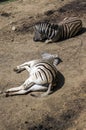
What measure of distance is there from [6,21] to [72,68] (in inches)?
129

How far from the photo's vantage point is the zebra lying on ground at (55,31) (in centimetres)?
906

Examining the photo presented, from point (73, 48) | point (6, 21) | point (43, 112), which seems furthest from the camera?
point (6, 21)

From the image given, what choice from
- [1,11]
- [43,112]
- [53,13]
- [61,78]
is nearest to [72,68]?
[61,78]

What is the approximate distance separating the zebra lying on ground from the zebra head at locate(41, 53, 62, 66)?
0.92 m

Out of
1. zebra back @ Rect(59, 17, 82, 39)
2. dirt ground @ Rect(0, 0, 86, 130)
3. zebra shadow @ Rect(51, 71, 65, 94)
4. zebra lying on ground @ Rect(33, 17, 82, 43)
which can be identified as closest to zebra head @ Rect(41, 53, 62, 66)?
dirt ground @ Rect(0, 0, 86, 130)

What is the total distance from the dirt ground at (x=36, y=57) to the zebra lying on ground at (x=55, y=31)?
0.53ft

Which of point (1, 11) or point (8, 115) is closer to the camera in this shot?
point (8, 115)

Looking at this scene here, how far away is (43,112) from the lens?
6.57 m

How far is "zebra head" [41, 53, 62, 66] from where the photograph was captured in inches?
314

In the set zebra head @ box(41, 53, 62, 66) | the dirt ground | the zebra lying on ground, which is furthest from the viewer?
the zebra lying on ground

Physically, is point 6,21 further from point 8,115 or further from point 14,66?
point 8,115

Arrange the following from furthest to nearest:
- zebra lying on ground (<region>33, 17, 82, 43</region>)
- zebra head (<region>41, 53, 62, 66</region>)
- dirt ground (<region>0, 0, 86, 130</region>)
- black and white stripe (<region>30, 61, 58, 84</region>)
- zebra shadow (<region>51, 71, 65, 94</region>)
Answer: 1. zebra lying on ground (<region>33, 17, 82, 43</region>)
2. zebra head (<region>41, 53, 62, 66</region>)
3. zebra shadow (<region>51, 71, 65, 94</region>)
4. black and white stripe (<region>30, 61, 58, 84</region>)
5. dirt ground (<region>0, 0, 86, 130</region>)

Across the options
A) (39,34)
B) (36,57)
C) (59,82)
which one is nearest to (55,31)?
(39,34)

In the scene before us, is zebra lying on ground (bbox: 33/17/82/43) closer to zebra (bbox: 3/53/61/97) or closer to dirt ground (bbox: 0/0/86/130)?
dirt ground (bbox: 0/0/86/130)
